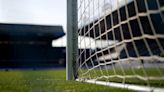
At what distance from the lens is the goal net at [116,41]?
99.1 inches

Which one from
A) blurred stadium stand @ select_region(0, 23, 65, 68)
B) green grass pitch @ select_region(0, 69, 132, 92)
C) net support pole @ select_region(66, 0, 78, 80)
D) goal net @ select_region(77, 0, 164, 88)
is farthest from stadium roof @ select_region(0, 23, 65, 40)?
green grass pitch @ select_region(0, 69, 132, 92)

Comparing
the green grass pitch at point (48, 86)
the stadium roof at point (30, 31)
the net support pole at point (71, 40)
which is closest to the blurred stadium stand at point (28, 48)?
the stadium roof at point (30, 31)

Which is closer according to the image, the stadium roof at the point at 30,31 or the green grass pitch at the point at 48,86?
the green grass pitch at the point at 48,86

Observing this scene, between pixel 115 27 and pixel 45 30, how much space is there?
1989cm

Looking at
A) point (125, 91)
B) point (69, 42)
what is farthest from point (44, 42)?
point (125, 91)

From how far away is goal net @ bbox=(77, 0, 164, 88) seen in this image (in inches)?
99.1

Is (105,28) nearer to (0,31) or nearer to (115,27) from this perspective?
(115,27)

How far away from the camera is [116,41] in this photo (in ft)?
9.83

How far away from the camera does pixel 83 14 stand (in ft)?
13.0

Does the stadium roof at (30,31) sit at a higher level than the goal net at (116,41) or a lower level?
higher

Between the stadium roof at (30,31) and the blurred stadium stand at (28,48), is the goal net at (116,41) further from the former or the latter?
the stadium roof at (30,31)

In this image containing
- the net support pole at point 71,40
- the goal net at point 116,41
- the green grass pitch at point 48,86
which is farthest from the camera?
the net support pole at point 71,40

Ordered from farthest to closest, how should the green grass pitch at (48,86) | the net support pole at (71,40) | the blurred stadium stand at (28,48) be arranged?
1. the blurred stadium stand at (28,48)
2. the net support pole at (71,40)
3. the green grass pitch at (48,86)

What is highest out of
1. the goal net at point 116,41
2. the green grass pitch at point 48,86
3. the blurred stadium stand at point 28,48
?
the blurred stadium stand at point 28,48
